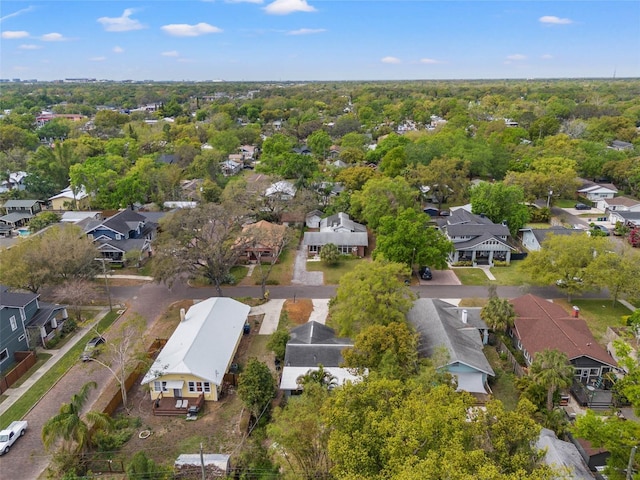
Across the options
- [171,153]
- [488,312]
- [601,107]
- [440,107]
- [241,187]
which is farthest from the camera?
[440,107]

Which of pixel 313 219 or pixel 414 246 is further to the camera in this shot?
pixel 313 219

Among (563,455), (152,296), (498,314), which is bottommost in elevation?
(152,296)

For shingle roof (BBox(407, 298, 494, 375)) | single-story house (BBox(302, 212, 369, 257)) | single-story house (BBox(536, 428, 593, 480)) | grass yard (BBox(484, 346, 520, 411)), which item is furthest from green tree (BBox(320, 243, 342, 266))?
A: single-story house (BBox(536, 428, 593, 480))

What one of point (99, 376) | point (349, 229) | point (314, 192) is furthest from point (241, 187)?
point (99, 376)

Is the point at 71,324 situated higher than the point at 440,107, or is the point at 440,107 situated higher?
the point at 440,107

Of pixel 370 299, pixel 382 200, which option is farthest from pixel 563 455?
pixel 382 200

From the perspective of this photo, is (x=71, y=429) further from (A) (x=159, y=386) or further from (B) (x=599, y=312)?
(B) (x=599, y=312)

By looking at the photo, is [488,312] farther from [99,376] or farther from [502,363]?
[99,376]
